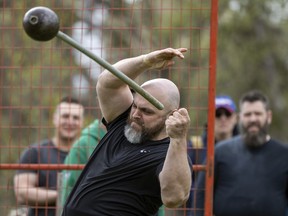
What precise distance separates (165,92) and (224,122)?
3197 mm

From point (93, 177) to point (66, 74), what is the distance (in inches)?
469

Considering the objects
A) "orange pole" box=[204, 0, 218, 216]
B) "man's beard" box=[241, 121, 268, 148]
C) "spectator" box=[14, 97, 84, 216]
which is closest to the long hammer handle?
"orange pole" box=[204, 0, 218, 216]

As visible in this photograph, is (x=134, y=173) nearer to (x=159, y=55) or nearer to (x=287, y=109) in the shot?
(x=159, y=55)

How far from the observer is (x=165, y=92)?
22.6 ft

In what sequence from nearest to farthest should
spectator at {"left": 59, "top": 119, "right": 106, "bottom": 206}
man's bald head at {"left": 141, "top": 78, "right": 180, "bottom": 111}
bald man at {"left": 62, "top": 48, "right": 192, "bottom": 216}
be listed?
bald man at {"left": 62, "top": 48, "right": 192, "bottom": 216}, man's bald head at {"left": 141, "top": 78, "right": 180, "bottom": 111}, spectator at {"left": 59, "top": 119, "right": 106, "bottom": 206}

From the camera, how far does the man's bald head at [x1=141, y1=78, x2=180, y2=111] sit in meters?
6.88

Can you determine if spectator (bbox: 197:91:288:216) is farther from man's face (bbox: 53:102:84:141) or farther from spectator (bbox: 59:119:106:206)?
man's face (bbox: 53:102:84:141)

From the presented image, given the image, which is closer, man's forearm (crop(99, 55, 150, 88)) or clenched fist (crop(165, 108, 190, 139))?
clenched fist (crop(165, 108, 190, 139))

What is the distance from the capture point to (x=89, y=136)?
8391mm

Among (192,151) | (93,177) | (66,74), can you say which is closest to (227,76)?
(66,74)

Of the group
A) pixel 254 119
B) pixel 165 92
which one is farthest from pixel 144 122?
pixel 254 119

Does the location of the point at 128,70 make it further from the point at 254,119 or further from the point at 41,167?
the point at 254,119

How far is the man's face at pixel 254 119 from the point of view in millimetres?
9469

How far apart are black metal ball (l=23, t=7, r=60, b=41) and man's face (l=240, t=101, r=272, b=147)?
3.78 meters
